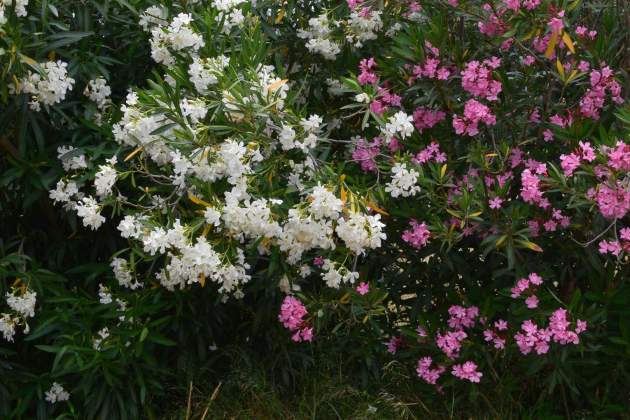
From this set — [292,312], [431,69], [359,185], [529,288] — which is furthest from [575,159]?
[292,312]

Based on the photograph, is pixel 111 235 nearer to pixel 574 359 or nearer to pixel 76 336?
pixel 76 336

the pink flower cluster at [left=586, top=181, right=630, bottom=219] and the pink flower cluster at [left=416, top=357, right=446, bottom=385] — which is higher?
the pink flower cluster at [left=586, top=181, right=630, bottom=219]

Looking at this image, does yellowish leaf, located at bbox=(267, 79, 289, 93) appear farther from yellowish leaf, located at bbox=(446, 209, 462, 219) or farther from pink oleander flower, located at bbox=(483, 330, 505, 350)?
pink oleander flower, located at bbox=(483, 330, 505, 350)

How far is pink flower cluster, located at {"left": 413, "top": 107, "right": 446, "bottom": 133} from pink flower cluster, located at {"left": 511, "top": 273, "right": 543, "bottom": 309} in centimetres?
69

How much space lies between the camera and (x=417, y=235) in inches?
142

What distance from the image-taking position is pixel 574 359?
363cm

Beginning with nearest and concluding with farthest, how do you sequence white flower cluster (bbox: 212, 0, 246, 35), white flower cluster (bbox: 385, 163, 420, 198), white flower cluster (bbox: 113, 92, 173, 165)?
white flower cluster (bbox: 113, 92, 173, 165) < white flower cluster (bbox: 385, 163, 420, 198) < white flower cluster (bbox: 212, 0, 246, 35)

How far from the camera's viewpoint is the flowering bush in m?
3.25

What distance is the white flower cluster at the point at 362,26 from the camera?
3764 millimetres

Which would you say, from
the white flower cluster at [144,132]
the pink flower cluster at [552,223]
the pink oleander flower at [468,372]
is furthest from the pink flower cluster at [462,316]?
the white flower cluster at [144,132]

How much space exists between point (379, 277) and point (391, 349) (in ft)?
1.01

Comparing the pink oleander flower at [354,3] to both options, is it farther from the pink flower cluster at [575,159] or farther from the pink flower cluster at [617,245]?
the pink flower cluster at [617,245]

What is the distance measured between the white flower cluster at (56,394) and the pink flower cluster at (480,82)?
1.97 meters

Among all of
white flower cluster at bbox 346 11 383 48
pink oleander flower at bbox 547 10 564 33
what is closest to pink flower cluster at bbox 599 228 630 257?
pink oleander flower at bbox 547 10 564 33
